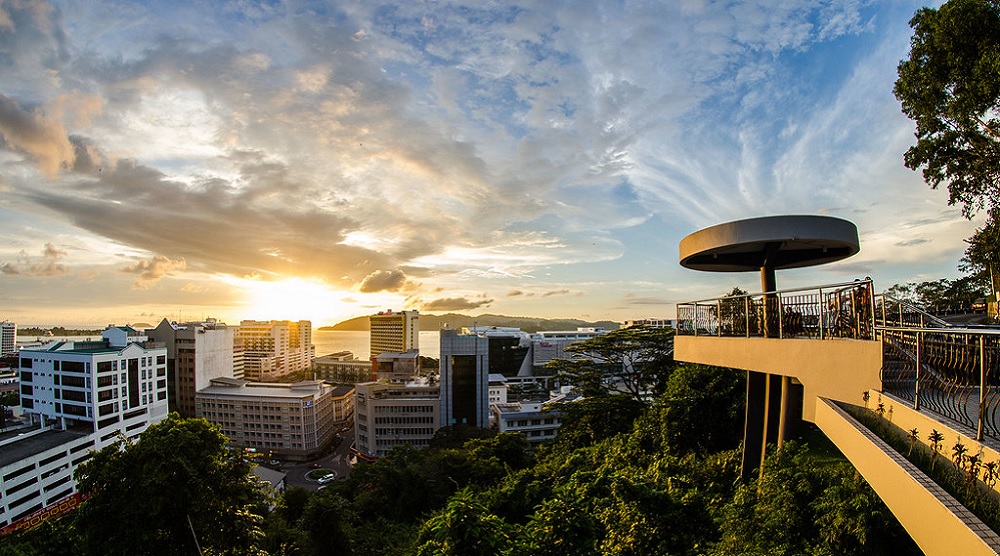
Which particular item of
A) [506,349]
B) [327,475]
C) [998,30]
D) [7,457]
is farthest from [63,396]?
[506,349]

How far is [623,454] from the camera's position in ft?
39.1

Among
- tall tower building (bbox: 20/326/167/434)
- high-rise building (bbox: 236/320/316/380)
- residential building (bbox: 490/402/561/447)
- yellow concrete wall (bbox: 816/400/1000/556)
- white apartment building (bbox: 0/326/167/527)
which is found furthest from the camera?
high-rise building (bbox: 236/320/316/380)

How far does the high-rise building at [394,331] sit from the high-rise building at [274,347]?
18.9 meters

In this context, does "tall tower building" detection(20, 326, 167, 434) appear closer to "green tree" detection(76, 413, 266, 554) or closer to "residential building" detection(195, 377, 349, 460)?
"residential building" detection(195, 377, 349, 460)

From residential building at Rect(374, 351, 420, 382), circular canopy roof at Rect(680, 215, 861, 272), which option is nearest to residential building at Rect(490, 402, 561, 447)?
residential building at Rect(374, 351, 420, 382)

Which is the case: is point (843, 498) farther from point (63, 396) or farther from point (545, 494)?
point (63, 396)

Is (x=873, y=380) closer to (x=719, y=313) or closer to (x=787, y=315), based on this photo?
(x=787, y=315)

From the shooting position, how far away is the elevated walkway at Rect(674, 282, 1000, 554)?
2961 mm

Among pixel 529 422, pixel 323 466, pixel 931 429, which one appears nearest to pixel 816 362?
pixel 931 429

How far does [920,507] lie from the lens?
9.62 feet

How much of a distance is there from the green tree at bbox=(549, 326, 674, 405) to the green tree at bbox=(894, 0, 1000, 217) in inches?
365

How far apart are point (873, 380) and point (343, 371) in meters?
97.8

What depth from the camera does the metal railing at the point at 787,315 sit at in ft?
18.2

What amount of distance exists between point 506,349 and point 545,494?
247ft
